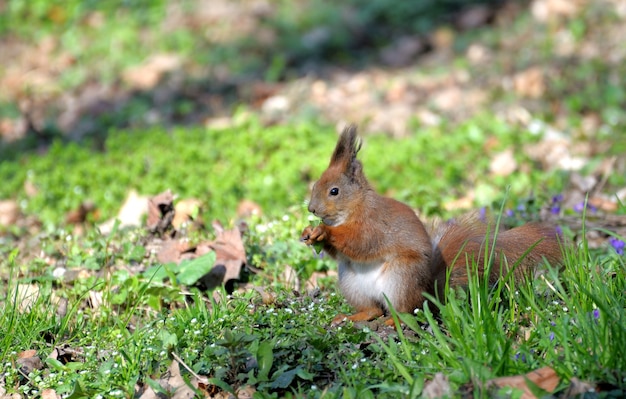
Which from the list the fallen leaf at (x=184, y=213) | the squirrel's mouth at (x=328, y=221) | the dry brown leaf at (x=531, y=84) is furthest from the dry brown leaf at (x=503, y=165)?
the squirrel's mouth at (x=328, y=221)

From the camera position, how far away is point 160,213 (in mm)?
4320

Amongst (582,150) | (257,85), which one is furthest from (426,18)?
(582,150)

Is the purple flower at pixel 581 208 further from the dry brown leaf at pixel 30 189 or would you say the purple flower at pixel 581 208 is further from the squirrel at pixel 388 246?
the dry brown leaf at pixel 30 189

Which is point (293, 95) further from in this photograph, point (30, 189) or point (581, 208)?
point (581, 208)

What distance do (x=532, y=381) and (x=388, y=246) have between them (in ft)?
2.75

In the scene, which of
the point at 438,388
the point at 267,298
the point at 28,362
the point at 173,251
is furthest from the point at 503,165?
the point at 28,362

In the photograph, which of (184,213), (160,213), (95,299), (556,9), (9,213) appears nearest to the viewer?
(95,299)

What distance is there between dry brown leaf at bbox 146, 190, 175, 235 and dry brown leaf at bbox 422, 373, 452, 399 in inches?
85.0

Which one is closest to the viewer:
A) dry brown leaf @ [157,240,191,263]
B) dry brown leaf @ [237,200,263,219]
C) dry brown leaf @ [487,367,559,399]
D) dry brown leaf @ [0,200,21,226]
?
dry brown leaf @ [487,367,559,399]

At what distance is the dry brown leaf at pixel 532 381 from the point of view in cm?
247

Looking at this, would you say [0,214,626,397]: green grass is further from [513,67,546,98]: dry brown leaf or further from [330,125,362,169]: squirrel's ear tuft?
[513,67,546,98]: dry brown leaf

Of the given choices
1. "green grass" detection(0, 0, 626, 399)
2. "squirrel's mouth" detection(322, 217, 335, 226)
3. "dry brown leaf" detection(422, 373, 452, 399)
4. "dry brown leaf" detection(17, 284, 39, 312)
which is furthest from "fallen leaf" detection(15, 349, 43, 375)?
"dry brown leaf" detection(422, 373, 452, 399)

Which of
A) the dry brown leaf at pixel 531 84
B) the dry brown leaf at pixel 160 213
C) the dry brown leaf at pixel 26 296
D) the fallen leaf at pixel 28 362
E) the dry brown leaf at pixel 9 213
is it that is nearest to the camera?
the fallen leaf at pixel 28 362

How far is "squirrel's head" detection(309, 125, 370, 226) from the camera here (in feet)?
10.7
